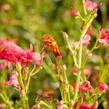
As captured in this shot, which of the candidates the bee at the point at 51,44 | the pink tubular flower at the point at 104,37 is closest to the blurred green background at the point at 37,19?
the pink tubular flower at the point at 104,37

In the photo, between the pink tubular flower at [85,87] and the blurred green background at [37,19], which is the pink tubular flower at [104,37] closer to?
the pink tubular flower at [85,87]

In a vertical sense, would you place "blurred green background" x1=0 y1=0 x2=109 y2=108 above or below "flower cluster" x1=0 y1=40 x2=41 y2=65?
below

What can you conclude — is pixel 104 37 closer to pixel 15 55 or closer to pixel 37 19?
pixel 15 55

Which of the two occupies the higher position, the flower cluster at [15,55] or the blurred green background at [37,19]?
the flower cluster at [15,55]

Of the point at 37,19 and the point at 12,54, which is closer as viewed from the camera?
the point at 12,54

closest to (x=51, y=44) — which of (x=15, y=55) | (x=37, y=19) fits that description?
(x=15, y=55)

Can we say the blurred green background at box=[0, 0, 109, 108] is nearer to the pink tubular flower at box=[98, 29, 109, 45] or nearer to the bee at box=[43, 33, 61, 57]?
the pink tubular flower at box=[98, 29, 109, 45]

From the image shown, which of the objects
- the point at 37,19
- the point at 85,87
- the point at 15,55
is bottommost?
the point at 37,19

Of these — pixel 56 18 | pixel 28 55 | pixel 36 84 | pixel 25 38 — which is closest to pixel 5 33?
pixel 25 38

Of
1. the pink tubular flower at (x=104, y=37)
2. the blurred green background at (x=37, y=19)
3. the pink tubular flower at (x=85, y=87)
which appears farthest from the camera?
the blurred green background at (x=37, y=19)

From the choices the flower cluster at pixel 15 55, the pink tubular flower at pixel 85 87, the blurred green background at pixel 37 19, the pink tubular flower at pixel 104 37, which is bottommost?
the blurred green background at pixel 37 19

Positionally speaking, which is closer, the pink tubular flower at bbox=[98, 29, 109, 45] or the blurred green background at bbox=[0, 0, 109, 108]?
the pink tubular flower at bbox=[98, 29, 109, 45]

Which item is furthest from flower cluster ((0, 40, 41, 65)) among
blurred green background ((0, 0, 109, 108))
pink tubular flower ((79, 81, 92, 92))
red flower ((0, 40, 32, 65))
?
blurred green background ((0, 0, 109, 108))
